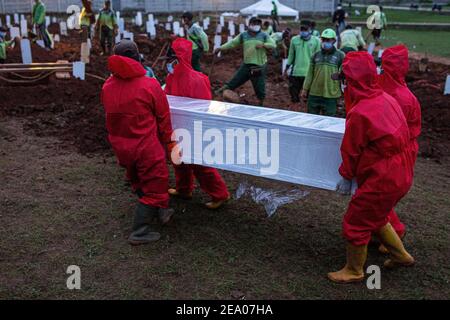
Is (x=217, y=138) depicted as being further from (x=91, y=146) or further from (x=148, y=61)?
(x=148, y=61)

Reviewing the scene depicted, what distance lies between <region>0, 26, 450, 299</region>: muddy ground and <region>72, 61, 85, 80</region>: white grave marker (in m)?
3.11

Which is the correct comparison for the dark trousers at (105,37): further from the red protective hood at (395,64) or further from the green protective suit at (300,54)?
the red protective hood at (395,64)

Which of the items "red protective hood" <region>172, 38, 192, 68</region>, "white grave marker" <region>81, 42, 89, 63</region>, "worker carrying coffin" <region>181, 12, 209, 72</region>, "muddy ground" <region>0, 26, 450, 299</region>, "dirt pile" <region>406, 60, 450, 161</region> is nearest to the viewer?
"muddy ground" <region>0, 26, 450, 299</region>

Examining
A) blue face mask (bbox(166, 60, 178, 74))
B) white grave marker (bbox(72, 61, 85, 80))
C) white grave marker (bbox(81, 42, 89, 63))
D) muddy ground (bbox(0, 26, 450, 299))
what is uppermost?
blue face mask (bbox(166, 60, 178, 74))

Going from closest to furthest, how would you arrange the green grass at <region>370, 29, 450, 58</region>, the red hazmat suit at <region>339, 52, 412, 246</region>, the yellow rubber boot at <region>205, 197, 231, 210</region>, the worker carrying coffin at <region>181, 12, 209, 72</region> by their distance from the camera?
the red hazmat suit at <region>339, 52, 412, 246</region> → the yellow rubber boot at <region>205, 197, 231, 210</region> → the worker carrying coffin at <region>181, 12, 209, 72</region> → the green grass at <region>370, 29, 450, 58</region>

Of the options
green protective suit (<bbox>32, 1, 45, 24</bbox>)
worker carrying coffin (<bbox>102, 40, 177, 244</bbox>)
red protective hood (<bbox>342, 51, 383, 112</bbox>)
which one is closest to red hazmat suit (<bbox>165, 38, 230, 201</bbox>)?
worker carrying coffin (<bbox>102, 40, 177, 244</bbox>)

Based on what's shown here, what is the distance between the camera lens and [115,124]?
4.38 metres

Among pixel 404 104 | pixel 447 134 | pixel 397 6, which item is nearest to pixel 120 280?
pixel 404 104

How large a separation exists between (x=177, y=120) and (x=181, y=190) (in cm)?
127

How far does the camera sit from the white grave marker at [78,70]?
410 inches

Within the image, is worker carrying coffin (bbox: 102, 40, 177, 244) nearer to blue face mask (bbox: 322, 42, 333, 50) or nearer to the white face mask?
blue face mask (bbox: 322, 42, 333, 50)

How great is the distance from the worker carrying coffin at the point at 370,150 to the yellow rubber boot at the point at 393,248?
0.25 metres

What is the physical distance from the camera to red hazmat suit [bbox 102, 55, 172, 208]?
4.25 meters

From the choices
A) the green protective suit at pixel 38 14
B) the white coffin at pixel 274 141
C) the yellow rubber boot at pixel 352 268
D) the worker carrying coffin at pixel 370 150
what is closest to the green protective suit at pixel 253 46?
the white coffin at pixel 274 141
